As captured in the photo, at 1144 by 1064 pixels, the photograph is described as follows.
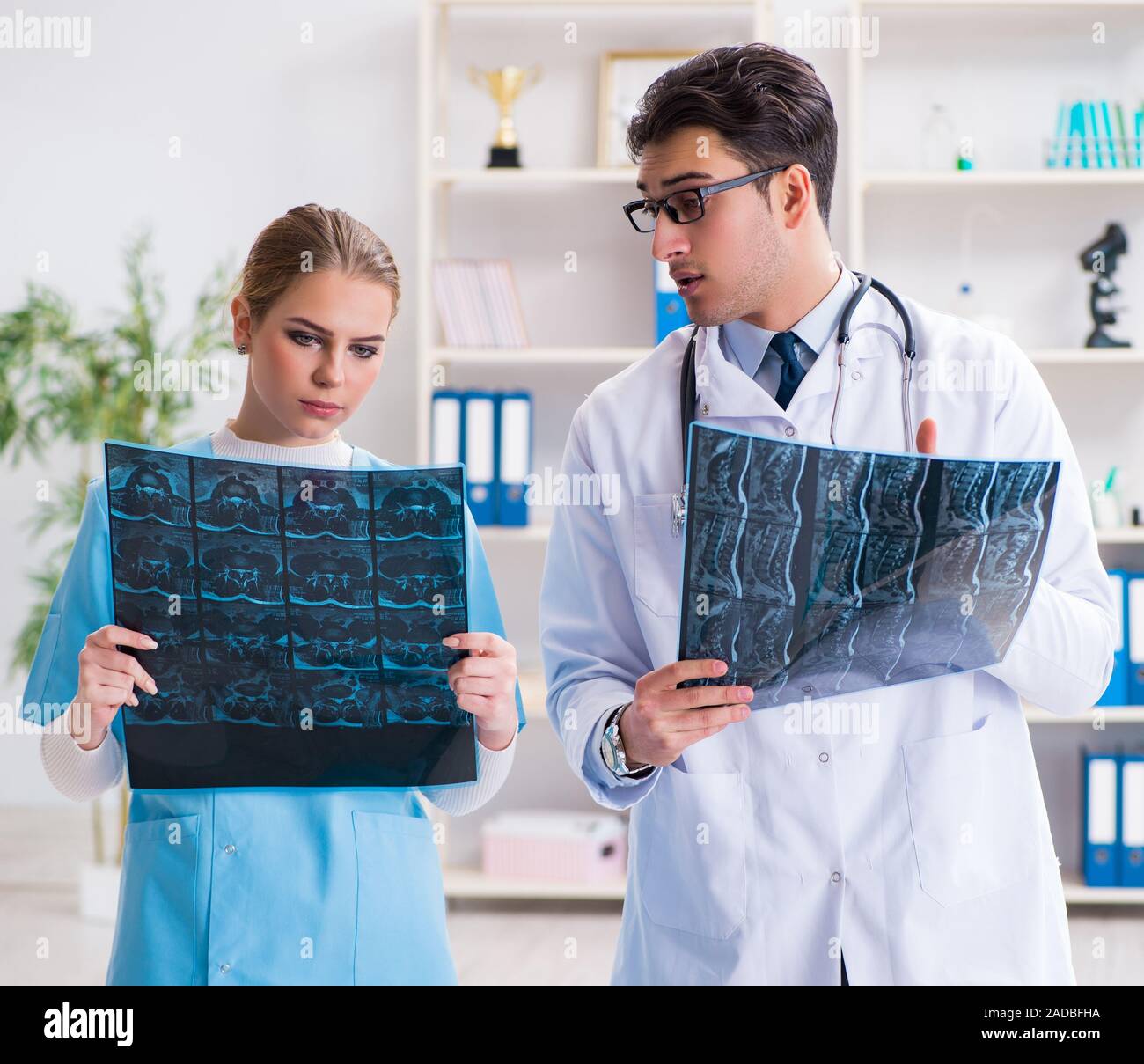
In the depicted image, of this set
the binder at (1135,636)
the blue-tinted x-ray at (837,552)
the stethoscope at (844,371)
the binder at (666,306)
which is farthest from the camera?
the binder at (666,306)

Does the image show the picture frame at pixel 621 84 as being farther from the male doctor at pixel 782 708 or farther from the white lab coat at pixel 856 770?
the white lab coat at pixel 856 770

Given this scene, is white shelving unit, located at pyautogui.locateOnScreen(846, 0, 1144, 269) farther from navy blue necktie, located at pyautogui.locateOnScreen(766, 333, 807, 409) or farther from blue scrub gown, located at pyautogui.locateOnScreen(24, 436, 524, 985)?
blue scrub gown, located at pyautogui.locateOnScreen(24, 436, 524, 985)

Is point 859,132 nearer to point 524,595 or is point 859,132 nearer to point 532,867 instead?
point 524,595

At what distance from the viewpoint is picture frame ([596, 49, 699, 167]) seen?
3293mm

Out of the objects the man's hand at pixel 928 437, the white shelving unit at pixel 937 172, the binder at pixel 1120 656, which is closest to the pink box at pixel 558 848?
the binder at pixel 1120 656

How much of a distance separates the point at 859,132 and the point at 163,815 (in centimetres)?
281

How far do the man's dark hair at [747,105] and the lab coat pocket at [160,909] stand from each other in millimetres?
809

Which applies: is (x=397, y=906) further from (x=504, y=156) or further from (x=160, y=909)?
(x=504, y=156)

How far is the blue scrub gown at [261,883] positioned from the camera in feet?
3.42

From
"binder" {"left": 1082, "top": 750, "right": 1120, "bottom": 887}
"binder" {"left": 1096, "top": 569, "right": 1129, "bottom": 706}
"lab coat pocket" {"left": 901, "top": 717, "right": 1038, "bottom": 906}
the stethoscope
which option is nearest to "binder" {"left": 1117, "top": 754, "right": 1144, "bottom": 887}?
"binder" {"left": 1082, "top": 750, "right": 1120, "bottom": 887}

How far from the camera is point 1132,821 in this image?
10.3ft

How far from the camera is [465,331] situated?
3246 millimetres

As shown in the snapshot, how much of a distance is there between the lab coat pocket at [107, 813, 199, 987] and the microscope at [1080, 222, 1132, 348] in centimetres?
292
